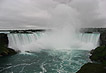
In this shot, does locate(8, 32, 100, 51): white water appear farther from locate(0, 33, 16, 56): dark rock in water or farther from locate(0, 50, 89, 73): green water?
locate(0, 50, 89, 73): green water

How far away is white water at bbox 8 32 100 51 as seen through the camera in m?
43.3

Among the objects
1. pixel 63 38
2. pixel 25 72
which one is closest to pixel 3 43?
pixel 25 72

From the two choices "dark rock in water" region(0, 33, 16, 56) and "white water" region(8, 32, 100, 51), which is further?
"white water" region(8, 32, 100, 51)

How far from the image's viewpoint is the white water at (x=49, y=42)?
4326cm

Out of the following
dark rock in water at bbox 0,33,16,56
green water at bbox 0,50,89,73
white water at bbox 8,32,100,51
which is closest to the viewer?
green water at bbox 0,50,89,73

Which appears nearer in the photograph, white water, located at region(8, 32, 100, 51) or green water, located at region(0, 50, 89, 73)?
green water, located at region(0, 50, 89, 73)

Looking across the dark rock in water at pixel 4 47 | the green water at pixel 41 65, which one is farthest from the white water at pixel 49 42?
the green water at pixel 41 65

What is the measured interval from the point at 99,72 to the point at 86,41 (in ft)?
122

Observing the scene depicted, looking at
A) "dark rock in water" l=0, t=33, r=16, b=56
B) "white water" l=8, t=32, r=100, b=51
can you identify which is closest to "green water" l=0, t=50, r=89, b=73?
"dark rock in water" l=0, t=33, r=16, b=56

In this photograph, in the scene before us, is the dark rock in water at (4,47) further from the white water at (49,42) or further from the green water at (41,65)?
the green water at (41,65)

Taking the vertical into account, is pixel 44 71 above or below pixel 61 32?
below

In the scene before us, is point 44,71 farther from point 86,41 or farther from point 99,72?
point 86,41

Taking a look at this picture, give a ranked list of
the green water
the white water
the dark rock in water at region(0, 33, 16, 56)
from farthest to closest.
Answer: the white water, the dark rock in water at region(0, 33, 16, 56), the green water

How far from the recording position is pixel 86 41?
51.3m
